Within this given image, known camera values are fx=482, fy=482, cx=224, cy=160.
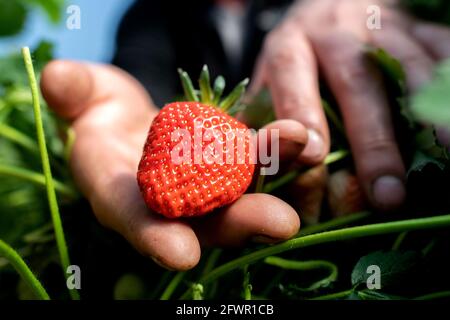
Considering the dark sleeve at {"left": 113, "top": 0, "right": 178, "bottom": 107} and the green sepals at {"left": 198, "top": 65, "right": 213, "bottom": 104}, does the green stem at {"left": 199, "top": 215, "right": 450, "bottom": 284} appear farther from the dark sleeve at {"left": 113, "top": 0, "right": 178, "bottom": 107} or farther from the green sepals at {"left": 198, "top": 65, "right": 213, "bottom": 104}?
the dark sleeve at {"left": 113, "top": 0, "right": 178, "bottom": 107}

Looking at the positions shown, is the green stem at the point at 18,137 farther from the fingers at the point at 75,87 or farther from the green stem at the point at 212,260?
the green stem at the point at 212,260

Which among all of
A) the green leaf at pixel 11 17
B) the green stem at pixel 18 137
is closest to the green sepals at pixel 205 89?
the green stem at pixel 18 137

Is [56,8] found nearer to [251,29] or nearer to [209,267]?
[251,29]

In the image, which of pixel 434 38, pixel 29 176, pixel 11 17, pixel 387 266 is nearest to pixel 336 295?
pixel 387 266

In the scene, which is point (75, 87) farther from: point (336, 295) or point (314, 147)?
point (336, 295)

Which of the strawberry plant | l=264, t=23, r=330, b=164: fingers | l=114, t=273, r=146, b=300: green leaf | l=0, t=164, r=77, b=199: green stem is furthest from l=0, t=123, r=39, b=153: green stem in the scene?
l=264, t=23, r=330, b=164: fingers

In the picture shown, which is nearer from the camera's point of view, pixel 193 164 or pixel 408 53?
pixel 193 164

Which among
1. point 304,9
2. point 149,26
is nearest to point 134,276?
point 304,9
